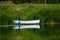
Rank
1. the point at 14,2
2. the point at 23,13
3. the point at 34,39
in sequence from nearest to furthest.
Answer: the point at 34,39, the point at 23,13, the point at 14,2

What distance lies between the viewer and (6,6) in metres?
37.9

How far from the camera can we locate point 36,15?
34.6 m

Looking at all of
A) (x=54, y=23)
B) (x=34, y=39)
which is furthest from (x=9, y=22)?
(x=34, y=39)

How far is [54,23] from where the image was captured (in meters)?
35.4

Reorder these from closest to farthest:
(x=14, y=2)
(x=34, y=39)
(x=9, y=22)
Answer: (x=34, y=39) < (x=9, y=22) < (x=14, y=2)

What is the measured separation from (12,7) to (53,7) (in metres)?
5.51

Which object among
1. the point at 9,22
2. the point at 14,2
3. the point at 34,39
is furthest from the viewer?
the point at 14,2

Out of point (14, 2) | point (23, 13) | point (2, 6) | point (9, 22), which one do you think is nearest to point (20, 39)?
point (9, 22)

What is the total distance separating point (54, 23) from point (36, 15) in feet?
8.59

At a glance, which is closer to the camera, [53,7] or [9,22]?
[9,22]

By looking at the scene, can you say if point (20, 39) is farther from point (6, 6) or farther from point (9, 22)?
point (6, 6)

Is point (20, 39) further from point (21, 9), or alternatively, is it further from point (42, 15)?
point (21, 9)

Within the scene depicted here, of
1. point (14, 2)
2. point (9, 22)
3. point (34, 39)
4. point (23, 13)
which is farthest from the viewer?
point (14, 2)

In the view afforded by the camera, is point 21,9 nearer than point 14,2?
Yes
